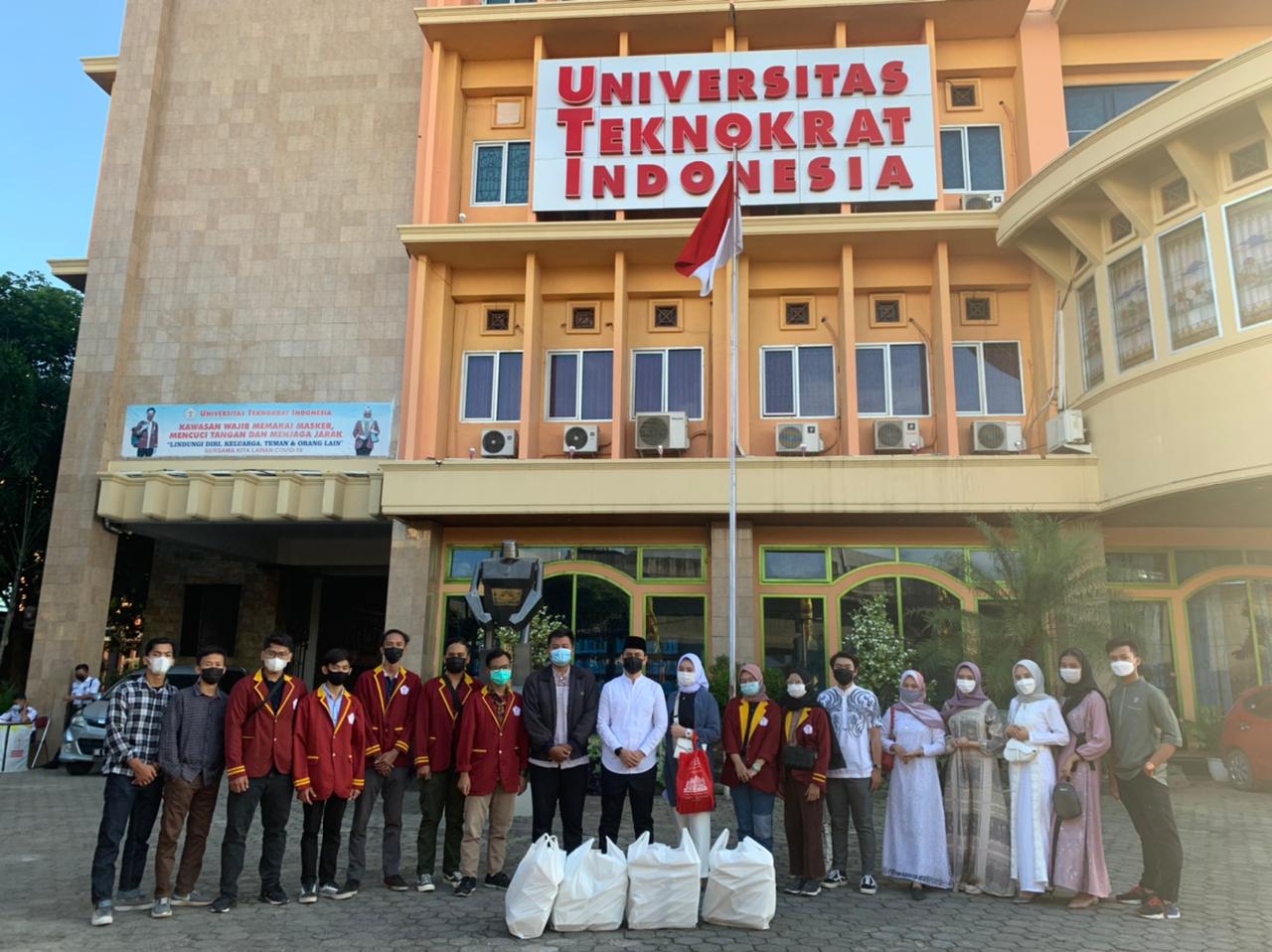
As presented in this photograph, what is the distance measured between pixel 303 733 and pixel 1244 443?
33.5 ft

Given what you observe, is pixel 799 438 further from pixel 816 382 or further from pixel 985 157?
pixel 985 157

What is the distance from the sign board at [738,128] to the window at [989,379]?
266 cm

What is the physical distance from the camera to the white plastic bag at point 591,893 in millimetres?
5961

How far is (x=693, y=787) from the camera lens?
695 centimetres

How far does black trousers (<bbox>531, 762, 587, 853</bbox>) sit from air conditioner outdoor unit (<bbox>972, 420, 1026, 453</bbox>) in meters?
9.42

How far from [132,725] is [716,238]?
9.00m

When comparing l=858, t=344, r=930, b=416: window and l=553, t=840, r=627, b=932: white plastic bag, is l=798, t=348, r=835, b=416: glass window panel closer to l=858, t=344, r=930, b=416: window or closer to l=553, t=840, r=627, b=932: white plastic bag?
l=858, t=344, r=930, b=416: window

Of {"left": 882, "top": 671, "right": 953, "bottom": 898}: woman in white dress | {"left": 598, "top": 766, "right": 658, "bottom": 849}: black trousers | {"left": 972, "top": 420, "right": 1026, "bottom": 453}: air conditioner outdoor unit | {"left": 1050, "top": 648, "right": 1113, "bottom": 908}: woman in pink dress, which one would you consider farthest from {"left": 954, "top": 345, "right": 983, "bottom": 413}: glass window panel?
{"left": 598, "top": 766, "right": 658, "bottom": 849}: black trousers

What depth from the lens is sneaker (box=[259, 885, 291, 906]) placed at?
21.6 feet

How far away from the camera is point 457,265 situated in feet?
52.0

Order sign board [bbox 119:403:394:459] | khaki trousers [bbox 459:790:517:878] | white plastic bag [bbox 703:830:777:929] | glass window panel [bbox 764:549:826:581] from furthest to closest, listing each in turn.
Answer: sign board [bbox 119:403:394:459]
glass window panel [bbox 764:549:826:581]
khaki trousers [bbox 459:790:517:878]
white plastic bag [bbox 703:830:777:929]

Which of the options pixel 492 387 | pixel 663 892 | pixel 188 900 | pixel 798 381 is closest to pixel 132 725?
pixel 188 900

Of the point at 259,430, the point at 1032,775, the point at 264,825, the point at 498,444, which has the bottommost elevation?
the point at 264,825

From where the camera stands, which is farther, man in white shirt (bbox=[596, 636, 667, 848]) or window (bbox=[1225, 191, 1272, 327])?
window (bbox=[1225, 191, 1272, 327])
